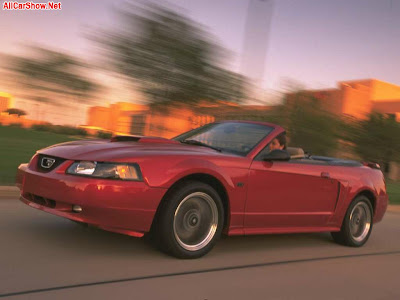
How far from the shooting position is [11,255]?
4.06 metres

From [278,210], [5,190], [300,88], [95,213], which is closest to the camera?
[95,213]

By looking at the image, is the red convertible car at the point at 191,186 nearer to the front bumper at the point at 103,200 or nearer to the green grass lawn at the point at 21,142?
the front bumper at the point at 103,200

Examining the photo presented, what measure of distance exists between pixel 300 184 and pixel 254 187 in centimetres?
74

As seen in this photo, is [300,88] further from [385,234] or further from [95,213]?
[95,213]

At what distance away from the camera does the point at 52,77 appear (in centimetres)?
1560

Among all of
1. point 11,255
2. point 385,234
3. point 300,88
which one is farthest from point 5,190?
point 300,88

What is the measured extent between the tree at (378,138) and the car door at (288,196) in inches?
999

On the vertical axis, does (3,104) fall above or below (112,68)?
below

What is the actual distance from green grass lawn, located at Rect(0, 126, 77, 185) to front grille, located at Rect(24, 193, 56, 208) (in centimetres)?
703

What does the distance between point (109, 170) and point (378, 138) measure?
29.5 metres

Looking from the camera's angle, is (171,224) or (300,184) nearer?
(171,224)

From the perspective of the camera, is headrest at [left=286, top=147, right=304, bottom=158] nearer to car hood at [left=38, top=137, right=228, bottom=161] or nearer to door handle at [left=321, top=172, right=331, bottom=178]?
door handle at [left=321, top=172, right=331, bottom=178]

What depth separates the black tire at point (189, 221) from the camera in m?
4.27

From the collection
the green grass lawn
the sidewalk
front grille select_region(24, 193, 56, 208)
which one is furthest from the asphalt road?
the green grass lawn
